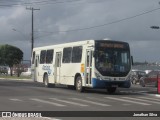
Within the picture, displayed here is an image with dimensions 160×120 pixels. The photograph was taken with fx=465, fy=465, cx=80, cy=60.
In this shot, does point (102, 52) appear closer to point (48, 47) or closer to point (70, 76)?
point (70, 76)

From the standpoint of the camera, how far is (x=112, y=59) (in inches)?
1091

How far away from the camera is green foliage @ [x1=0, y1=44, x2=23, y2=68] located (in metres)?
117

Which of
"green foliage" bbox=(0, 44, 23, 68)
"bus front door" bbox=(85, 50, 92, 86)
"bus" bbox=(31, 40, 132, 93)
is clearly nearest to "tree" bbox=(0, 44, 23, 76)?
"green foliage" bbox=(0, 44, 23, 68)

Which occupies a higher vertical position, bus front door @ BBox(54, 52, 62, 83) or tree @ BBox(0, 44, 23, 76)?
tree @ BBox(0, 44, 23, 76)

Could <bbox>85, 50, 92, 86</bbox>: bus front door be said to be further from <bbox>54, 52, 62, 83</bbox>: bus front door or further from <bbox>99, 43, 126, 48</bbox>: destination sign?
<bbox>54, 52, 62, 83</bbox>: bus front door

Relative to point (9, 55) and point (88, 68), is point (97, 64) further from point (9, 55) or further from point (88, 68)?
point (9, 55)

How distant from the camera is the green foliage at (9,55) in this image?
117m

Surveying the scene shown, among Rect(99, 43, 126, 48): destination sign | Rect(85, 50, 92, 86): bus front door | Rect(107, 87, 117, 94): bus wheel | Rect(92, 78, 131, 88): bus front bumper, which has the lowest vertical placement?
Rect(107, 87, 117, 94): bus wheel

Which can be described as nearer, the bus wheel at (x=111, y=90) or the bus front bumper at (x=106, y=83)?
the bus front bumper at (x=106, y=83)

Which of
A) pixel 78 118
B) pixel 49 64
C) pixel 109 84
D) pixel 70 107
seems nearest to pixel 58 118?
pixel 78 118

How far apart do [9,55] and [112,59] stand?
9113 centimetres

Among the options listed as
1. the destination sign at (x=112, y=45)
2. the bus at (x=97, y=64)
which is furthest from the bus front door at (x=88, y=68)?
the destination sign at (x=112, y=45)

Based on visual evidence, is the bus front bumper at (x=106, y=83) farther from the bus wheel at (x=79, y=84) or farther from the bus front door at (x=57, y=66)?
the bus front door at (x=57, y=66)

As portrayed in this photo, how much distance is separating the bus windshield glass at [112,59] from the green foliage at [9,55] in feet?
296
